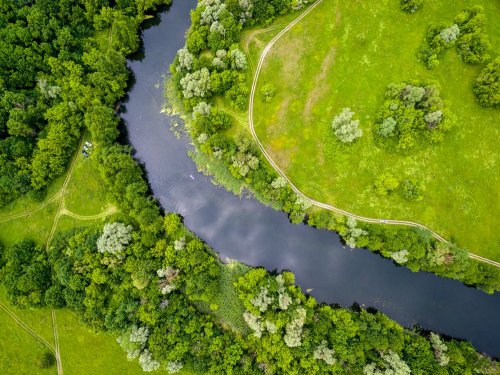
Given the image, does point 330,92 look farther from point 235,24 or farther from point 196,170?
point 196,170

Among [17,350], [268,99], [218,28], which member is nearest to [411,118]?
[268,99]

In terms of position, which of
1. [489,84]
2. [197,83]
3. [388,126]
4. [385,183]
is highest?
[489,84]

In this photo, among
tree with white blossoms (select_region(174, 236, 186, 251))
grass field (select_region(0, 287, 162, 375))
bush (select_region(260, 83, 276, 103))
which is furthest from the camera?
bush (select_region(260, 83, 276, 103))

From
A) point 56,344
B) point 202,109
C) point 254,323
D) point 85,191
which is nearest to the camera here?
point 254,323

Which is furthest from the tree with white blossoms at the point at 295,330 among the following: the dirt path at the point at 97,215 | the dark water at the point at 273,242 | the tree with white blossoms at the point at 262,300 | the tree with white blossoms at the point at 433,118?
the tree with white blossoms at the point at 433,118

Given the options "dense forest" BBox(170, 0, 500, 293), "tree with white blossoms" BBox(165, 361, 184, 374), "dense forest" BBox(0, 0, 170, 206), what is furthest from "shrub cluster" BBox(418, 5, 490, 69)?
"tree with white blossoms" BBox(165, 361, 184, 374)

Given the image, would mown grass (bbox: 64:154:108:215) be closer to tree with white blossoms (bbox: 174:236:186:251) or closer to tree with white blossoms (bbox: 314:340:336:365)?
tree with white blossoms (bbox: 174:236:186:251)

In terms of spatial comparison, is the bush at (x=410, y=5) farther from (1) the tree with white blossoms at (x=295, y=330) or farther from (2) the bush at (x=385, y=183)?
(1) the tree with white blossoms at (x=295, y=330)

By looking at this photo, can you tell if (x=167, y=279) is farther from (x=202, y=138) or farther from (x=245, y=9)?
(x=245, y=9)
